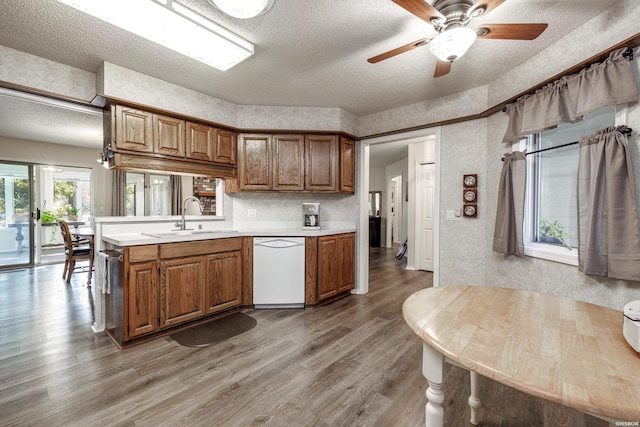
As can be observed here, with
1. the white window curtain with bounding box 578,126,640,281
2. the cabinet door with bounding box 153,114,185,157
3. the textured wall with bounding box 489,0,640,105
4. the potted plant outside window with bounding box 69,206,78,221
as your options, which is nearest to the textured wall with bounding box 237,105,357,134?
the cabinet door with bounding box 153,114,185,157

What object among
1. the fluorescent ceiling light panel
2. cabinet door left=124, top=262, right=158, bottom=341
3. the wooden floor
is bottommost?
the wooden floor

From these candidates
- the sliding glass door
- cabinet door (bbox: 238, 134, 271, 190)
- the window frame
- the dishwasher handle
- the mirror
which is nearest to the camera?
the window frame

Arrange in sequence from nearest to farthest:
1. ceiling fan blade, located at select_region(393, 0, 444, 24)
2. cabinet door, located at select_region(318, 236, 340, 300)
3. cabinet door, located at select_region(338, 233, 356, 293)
Answer: ceiling fan blade, located at select_region(393, 0, 444, 24) < cabinet door, located at select_region(318, 236, 340, 300) < cabinet door, located at select_region(338, 233, 356, 293)

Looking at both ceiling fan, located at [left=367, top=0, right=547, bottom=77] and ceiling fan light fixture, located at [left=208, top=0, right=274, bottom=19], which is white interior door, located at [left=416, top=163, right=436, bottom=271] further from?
ceiling fan light fixture, located at [left=208, top=0, right=274, bottom=19]

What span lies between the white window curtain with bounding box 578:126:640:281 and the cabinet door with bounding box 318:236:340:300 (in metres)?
2.26

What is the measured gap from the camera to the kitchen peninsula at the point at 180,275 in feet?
7.59

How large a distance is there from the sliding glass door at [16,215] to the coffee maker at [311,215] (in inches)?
212

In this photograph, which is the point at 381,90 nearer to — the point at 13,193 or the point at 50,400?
the point at 50,400

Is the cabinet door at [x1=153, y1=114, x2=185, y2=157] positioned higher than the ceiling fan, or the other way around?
the ceiling fan

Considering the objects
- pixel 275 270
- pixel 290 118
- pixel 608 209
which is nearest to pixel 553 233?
pixel 608 209

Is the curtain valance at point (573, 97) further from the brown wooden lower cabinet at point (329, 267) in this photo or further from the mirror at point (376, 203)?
the mirror at point (376, 203)

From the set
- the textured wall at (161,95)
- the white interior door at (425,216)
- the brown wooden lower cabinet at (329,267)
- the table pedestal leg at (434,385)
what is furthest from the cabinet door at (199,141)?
the white interior door at (425,216)

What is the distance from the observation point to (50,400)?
1668mm

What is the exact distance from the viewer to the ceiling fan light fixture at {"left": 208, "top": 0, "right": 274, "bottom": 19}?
5.08 ft
